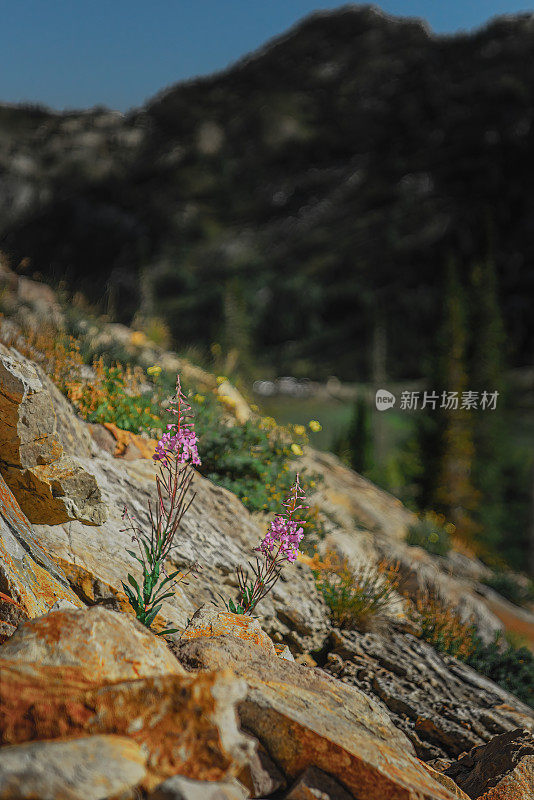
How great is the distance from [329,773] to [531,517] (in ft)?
96.8

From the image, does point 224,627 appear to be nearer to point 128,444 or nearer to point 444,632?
point 128,444

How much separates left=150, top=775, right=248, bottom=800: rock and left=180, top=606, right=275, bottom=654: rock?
1.55m

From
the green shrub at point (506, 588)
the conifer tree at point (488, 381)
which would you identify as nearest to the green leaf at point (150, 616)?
the green shrub at point (506, 588)

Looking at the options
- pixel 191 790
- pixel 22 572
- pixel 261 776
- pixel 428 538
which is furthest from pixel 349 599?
pixel 428 538

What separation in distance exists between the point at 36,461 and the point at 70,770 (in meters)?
2.53

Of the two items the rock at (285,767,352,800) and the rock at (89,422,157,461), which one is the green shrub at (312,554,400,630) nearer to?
the rock at (89,422,157,461)

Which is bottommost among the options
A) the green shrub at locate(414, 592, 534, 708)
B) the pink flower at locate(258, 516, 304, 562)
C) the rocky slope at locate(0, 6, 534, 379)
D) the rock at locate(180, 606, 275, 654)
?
the green shrub at locate(414, 592, 534, 708)

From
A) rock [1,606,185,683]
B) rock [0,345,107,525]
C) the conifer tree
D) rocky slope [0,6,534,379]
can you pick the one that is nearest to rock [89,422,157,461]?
rock [0,345,107,525]

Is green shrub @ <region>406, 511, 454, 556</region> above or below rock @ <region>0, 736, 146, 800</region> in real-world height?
below

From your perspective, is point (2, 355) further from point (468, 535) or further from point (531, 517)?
point (531, 517)

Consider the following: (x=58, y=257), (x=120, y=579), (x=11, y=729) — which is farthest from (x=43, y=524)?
(x=58, y=257)

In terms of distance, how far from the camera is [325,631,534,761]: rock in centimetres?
442

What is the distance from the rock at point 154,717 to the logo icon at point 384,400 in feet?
101

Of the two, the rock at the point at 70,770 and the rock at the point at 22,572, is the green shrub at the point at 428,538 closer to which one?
the rock at the point at 22,572
